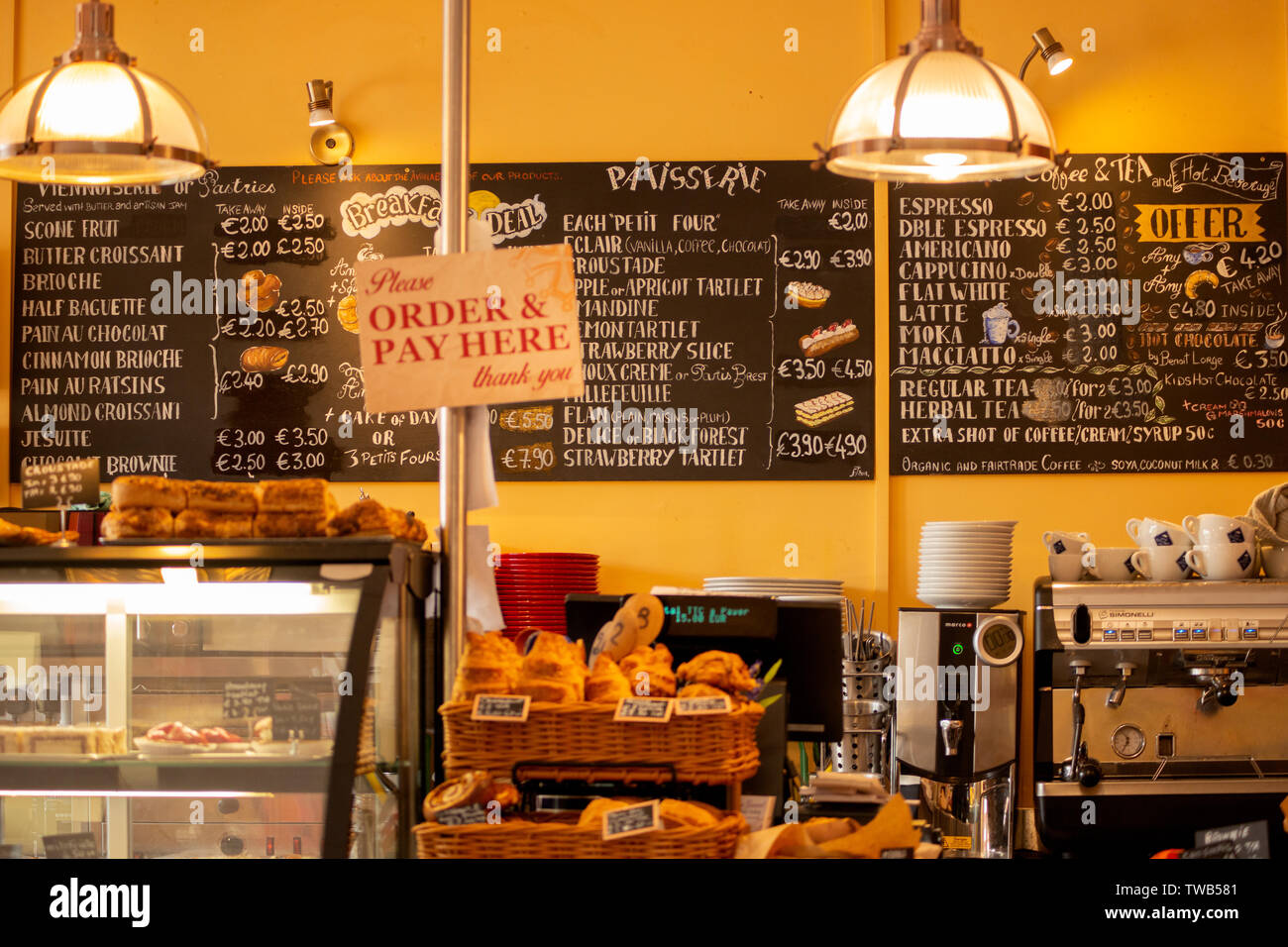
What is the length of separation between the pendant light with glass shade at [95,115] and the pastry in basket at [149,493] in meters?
0.72

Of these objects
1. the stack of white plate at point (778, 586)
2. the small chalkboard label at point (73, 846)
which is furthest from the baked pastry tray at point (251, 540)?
the stack of white plate at point (778, 586)

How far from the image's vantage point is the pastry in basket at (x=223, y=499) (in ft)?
7.52

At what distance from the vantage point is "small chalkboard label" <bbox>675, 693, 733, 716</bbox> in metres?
1.94

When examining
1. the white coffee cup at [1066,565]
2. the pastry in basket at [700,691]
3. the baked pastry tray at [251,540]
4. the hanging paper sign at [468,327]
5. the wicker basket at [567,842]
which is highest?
the hanging paper sign at [468,327]

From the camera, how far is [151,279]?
204 inches

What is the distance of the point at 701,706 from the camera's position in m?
1.94

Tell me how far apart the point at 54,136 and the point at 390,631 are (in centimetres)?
125

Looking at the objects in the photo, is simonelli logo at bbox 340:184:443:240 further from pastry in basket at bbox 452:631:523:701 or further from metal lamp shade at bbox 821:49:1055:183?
pastry in basket at bbox 452:631:523:701

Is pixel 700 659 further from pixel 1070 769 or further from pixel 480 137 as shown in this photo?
pixel 480 137

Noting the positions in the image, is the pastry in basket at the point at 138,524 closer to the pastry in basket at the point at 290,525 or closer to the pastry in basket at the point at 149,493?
the pastry in basket at the point at 149,493

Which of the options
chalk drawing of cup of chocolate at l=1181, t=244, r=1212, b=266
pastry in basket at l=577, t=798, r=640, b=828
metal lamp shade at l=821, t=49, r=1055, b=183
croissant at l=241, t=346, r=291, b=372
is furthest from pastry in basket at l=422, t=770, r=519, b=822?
chalk drawing of cup of chocolate at l=1181, t=244, r=1212, b=266

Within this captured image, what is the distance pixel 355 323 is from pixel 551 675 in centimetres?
340
